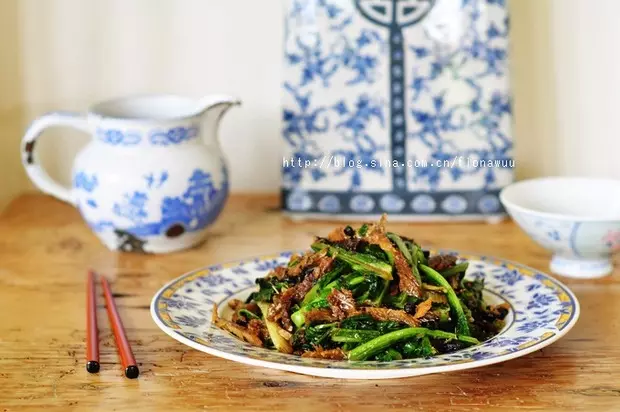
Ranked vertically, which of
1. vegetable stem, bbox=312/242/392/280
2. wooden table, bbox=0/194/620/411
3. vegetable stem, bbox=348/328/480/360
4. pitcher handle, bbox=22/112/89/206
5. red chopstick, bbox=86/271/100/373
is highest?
pitcher handle, bbox=22/112/89/206

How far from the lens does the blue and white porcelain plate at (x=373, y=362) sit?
2.43ft

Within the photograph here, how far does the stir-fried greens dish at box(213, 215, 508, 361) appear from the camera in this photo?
2.70 feet

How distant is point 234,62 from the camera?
1.46 metres

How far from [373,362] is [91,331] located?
1.04 ft

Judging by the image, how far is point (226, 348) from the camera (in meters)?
0.79

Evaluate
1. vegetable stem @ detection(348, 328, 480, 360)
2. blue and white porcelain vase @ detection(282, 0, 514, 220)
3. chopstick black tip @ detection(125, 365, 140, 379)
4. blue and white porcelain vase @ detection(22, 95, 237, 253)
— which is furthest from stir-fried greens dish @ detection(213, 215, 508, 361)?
blue and white porcelain vase @ detection(282, 0, 514, 220)

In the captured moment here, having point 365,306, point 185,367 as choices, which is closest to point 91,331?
point 185,367

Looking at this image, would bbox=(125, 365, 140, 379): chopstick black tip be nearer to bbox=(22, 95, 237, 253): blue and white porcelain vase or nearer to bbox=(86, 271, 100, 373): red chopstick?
bbox=(86, 271, 100, 373): red chopstick

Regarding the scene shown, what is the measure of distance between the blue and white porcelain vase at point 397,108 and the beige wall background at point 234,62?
15cm

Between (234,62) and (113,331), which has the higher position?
(234,62)

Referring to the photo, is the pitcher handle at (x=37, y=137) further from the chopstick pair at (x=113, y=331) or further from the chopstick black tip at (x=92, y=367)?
the chopstick black tip at (x=92, y=367)

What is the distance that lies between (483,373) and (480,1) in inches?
26.5

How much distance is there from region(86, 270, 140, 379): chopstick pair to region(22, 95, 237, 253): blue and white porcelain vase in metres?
0.13

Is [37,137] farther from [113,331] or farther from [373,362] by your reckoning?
[373,362]
